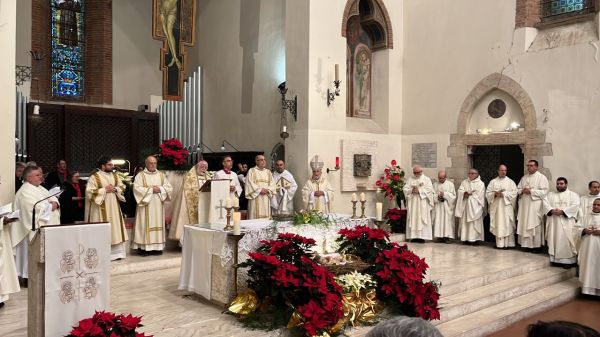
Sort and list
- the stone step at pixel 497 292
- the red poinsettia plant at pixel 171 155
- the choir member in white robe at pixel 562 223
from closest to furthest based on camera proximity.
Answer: the stone step at pixel 497 292
the choir member in white robe at pixel 562 223
the red poinsettia plant at pixel 171 155

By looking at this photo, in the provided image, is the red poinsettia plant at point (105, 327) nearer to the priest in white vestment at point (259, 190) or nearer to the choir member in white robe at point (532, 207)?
the priest in white vestment at point (259, 190)

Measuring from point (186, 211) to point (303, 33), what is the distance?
4.63 m

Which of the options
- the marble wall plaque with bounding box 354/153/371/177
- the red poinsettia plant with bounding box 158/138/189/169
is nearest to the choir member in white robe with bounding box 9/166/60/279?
the red poinsettia plant with bounding box 158/138/189/169

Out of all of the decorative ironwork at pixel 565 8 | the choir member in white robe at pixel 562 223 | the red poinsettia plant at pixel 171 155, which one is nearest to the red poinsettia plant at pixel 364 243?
the red poinsettia plant at pixel 171 155

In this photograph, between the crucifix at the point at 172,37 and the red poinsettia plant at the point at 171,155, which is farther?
the crucifix at the point at 172,37

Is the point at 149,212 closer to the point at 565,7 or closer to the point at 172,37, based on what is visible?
the point at 172,37

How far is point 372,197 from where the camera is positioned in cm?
1230

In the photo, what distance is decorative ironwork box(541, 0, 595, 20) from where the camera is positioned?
10.2m

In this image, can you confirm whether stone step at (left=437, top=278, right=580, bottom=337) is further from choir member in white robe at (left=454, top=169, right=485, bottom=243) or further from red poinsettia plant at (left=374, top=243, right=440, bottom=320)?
choir member in white robe at (left=454, top=169, right=485, bottom=243)

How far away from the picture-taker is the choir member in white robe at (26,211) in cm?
614

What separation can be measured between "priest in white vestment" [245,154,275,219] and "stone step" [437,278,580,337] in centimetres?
467

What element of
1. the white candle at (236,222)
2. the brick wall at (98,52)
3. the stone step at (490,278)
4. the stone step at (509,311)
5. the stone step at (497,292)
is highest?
the brick wall at (98,52)

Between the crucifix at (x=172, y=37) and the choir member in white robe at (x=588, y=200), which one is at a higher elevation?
the crucifix at (x=172, y=37)

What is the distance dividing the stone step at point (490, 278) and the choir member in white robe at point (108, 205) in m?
4.78
